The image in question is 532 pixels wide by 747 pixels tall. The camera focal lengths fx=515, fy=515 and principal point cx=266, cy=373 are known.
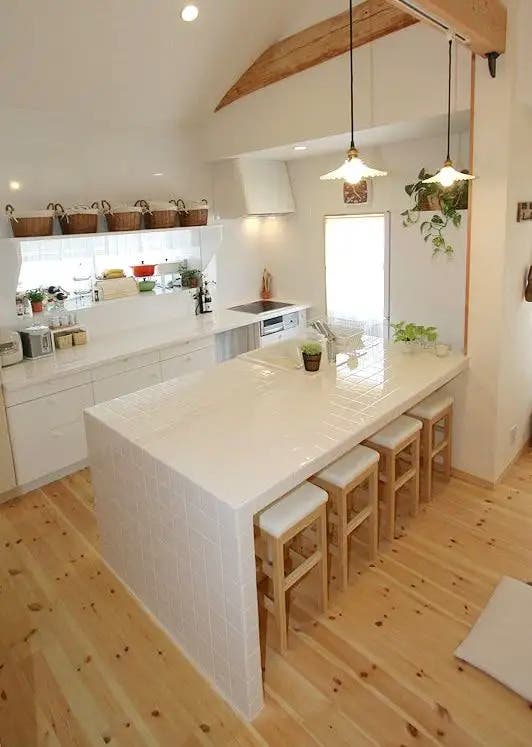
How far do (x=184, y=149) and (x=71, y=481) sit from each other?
10.0 feet

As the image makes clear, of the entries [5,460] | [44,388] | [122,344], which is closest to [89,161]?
[122,344]

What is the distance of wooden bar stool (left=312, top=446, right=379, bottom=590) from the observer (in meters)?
2.47

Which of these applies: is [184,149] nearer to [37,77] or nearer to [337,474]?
[37,77]

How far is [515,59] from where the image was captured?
2.73 m

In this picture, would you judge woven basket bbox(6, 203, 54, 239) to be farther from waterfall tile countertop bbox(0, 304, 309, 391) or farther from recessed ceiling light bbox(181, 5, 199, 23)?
recessed ceiling light bbox(181, 5, 199, 23)

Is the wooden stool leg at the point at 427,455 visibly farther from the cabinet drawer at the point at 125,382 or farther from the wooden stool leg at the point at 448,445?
the cabinet drawer at the point at 125,382

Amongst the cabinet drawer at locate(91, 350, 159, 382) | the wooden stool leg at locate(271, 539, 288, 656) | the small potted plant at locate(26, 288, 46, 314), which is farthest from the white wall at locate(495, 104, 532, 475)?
the small potted plant at locate(26, 288, 46, 314)

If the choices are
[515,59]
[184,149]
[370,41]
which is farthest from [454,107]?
[184,149]

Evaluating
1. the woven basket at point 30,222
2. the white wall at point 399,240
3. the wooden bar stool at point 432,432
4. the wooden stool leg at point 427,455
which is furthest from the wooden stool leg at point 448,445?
the woven basket at point 30,222

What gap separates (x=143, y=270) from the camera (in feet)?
15.1

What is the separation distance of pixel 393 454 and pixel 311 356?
2.40 feet

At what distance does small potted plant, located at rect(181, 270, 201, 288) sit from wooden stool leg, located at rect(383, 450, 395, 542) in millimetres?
2877

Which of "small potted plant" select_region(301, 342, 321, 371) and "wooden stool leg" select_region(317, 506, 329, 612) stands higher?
"small potted plant" select_region(301, 342, 321, 371)

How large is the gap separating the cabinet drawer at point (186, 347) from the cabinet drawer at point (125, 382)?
0.12 m
